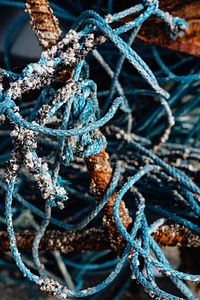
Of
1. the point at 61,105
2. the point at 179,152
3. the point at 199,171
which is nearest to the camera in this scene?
the point at 61,105

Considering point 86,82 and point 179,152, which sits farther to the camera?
point 179,152

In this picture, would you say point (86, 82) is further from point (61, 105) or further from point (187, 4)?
point (187, 4)

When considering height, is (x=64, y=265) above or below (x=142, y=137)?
below

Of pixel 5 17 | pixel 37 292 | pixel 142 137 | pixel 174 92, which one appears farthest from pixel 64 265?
pixel 5 17

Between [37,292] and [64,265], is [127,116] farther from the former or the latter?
[37,292]

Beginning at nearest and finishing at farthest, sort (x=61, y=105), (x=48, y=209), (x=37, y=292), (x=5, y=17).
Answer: (x=61, y=105) → (x=48, y=209) → (x=5, y=17) → (x=37, y=292)

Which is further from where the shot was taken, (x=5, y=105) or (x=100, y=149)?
(x=100, y=149)

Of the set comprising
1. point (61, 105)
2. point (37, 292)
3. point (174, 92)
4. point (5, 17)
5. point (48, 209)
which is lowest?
point (37, 292)
